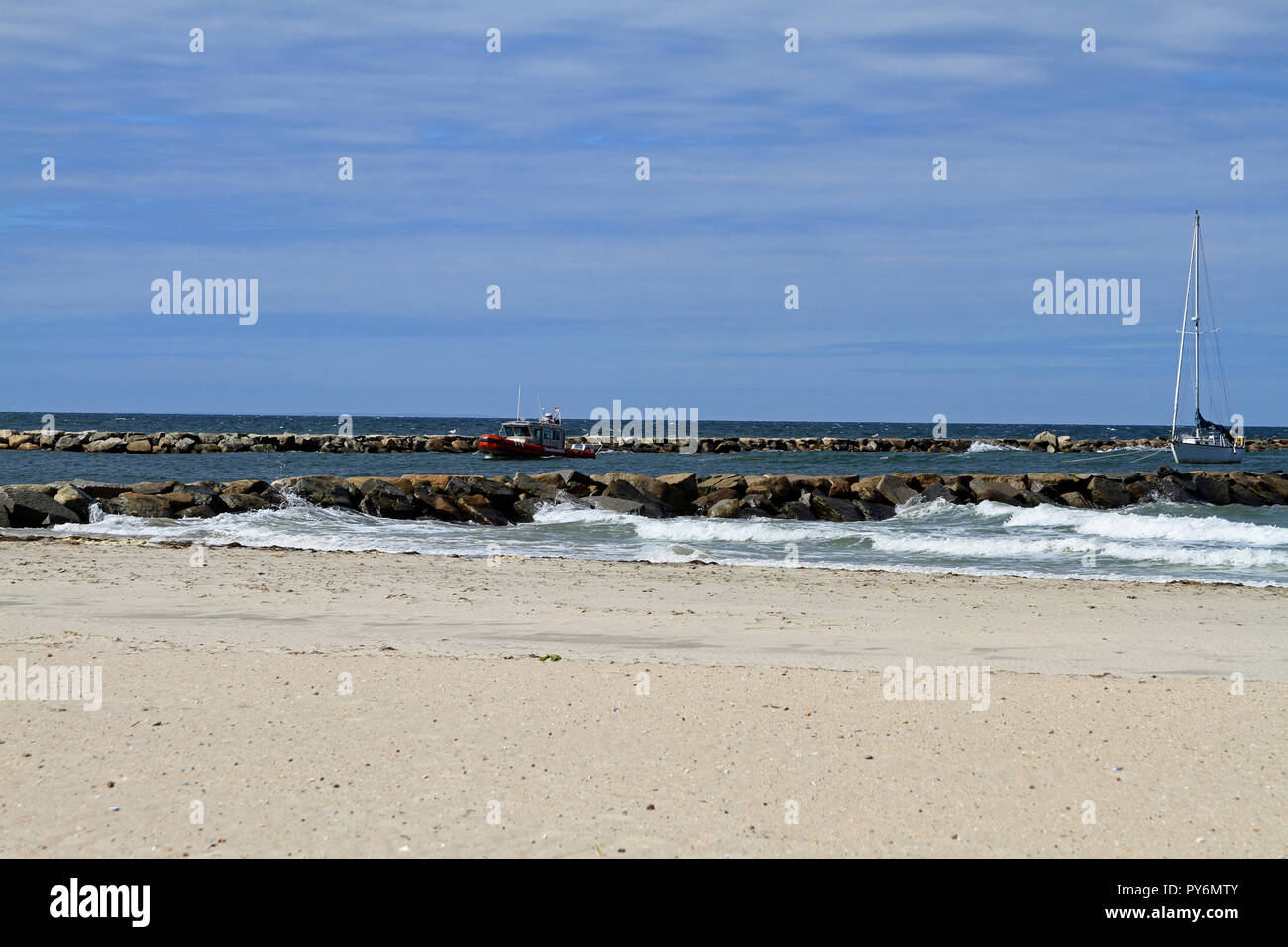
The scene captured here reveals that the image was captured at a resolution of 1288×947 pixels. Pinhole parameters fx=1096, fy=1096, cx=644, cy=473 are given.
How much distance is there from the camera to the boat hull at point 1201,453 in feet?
173

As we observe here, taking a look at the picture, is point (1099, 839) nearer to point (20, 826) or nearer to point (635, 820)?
point (635, 820)

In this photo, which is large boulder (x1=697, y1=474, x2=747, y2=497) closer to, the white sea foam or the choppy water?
the choppy water

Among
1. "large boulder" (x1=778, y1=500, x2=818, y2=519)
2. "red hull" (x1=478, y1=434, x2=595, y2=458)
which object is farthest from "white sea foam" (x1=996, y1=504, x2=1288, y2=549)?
"red hull" (x1=478, y1=434, x2=595, y2=458)

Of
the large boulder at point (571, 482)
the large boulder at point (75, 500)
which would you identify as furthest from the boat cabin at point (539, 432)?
the large boulder at point (75, 500)

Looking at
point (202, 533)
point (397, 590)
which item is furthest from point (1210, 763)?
point (202, 533)

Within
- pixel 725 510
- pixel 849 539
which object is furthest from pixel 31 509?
pixel 849 539

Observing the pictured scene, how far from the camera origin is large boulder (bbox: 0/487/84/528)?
66.6 feet

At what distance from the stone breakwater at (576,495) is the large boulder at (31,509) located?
2cm

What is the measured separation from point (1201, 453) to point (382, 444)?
166ft

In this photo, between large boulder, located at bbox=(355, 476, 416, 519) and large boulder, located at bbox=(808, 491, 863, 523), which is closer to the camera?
large boulder, located at bbox=(355, 476, 416, 519)

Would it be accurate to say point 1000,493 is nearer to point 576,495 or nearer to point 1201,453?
point 576,495

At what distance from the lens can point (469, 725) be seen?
21.8ft

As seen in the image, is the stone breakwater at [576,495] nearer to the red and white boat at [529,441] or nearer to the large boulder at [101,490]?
the large boulder at [101,490]

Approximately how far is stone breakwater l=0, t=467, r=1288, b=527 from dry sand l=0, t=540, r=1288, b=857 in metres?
11.0
